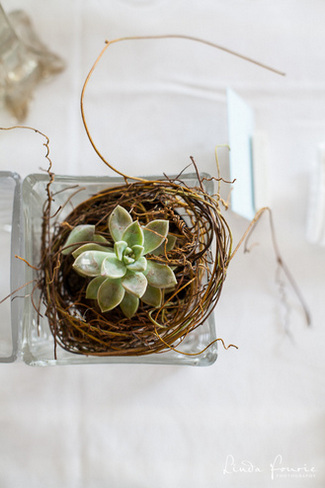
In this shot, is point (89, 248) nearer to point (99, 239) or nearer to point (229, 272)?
point (99, 239)

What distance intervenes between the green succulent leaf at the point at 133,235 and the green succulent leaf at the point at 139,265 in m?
0.02

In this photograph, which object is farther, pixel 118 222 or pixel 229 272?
pixel 229 272

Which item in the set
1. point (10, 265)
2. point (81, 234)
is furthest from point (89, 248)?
point (10, 265)

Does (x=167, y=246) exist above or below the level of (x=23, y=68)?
below

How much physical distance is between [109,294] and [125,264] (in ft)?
0.10

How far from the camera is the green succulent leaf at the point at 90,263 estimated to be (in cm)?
43

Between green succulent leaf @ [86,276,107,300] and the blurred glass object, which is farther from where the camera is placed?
the blurred glass object

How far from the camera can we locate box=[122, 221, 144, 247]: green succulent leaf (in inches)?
17.1

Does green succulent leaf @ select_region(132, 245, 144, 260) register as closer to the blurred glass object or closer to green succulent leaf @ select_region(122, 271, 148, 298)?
green succulent leaf @ select_region(122, 271, 148, 298)

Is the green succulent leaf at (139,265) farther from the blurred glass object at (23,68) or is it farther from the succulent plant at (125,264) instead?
the blurred glass object at (23,68)

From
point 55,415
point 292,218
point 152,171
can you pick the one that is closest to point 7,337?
point 55,415

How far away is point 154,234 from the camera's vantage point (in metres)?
0.45

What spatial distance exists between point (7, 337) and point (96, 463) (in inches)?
8.0

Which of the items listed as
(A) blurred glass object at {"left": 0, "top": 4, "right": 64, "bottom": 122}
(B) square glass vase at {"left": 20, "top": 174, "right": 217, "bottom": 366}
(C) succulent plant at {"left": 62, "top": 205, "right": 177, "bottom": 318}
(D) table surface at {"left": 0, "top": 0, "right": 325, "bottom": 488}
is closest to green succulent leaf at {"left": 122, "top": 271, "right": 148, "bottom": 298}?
(C) succulent plant at {"left": 62, "top": 205, "right": 177, "bottom": 318}
